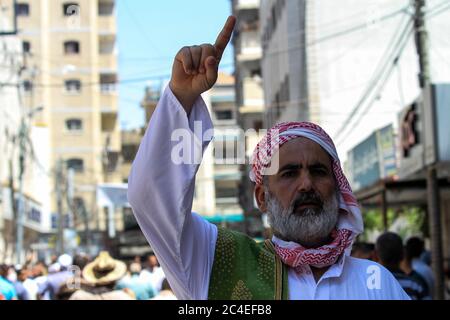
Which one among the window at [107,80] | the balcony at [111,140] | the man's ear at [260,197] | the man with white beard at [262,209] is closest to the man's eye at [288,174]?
the man with white beard at [262,209]

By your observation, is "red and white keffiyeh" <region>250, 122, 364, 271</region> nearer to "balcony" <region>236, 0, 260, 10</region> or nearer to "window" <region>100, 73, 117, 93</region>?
"balcony" <region>236, 0, 260, 10</region>

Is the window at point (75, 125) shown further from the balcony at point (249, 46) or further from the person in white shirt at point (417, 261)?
the person in white shirt at point (417, 261)

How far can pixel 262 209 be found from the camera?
3.32 m

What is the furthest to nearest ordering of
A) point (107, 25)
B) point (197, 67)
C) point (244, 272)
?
point (107, 25) < point (244, 272) < point (197, 67)

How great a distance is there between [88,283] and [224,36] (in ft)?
21.0

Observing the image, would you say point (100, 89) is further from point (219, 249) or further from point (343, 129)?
point (219, 249)

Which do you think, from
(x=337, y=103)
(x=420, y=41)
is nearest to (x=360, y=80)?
(x=337, y=103)

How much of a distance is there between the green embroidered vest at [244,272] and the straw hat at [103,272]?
230 inches

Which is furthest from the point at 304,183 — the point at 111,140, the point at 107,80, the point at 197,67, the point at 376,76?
the point at 111,140

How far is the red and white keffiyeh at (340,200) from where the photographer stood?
2.96 meters

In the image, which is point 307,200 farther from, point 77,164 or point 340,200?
point 77,164

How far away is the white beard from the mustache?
0.4 inches

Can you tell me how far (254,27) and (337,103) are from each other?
19.7 meters
